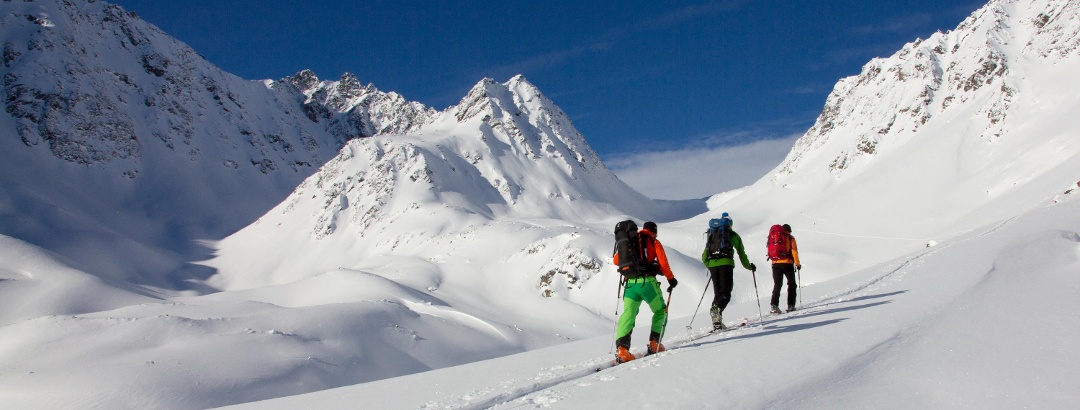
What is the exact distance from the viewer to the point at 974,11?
135375 millimetres

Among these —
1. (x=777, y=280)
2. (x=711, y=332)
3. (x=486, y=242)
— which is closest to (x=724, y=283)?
(x=711, y=332)

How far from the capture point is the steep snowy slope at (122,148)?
114 meters

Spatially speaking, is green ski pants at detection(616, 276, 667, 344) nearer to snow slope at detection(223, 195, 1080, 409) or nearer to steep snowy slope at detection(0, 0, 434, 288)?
snow slope at detection(223, 195, 1080, 409)

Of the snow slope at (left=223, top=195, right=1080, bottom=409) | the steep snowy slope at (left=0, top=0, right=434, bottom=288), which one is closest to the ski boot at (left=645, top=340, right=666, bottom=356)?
the snow slope at (left=223, top=195, right=1080, bottom=409)

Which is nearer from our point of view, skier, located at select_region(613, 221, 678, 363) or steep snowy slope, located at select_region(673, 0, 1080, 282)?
skier, located at select_region(613, 221, 678, 363)

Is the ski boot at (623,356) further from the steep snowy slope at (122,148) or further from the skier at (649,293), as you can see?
the steep snowy slope at (122,148)

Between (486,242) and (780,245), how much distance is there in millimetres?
75148

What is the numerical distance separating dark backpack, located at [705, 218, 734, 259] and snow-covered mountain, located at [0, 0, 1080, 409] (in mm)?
1497

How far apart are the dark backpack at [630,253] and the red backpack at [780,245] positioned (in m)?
5.61

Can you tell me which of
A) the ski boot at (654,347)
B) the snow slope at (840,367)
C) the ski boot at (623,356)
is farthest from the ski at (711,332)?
the ski boot at (623,356)

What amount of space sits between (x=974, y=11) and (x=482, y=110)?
360ft

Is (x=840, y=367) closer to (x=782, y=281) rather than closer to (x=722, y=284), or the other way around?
(x=722, y=284)

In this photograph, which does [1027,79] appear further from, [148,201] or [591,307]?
[148,201]

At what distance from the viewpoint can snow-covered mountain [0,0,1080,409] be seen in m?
7.41
